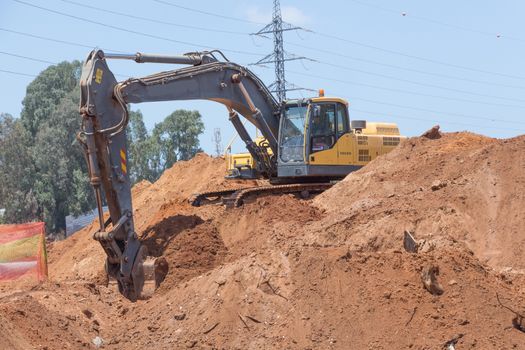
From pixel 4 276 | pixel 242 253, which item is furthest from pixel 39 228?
pixel 242 253

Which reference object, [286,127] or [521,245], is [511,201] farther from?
[286,127]

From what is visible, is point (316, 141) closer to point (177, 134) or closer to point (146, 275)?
point (146, 275)

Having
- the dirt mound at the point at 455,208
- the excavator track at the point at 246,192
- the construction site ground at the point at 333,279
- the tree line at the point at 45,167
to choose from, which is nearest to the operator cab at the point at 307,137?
the excavator track at the point at 246,192

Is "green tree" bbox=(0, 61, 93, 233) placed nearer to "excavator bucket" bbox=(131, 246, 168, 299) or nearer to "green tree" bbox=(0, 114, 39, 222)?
Result: "green tree" bbox=(0, 114, 39, 222)

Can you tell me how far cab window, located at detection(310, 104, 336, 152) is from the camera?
760 inches

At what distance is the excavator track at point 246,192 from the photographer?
59.3 feet

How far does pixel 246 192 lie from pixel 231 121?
5.43 feet

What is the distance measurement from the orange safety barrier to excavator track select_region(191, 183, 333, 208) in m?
3.79

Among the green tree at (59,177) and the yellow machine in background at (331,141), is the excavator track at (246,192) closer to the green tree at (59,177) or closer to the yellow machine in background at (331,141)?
the yellow machine in background at (331,141)

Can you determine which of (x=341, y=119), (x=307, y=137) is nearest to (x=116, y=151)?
(x=307, y=137)

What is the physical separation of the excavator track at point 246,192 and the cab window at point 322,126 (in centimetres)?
92

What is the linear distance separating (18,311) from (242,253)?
441cm

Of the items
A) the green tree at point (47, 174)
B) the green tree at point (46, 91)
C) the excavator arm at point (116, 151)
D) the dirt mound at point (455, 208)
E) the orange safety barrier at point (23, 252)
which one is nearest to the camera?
the dirt mound at point (455, 208)

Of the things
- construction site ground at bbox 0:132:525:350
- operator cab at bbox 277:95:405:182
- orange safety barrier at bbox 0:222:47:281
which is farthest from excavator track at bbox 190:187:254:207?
orange safety barrier at bbox 0:222:47:281
